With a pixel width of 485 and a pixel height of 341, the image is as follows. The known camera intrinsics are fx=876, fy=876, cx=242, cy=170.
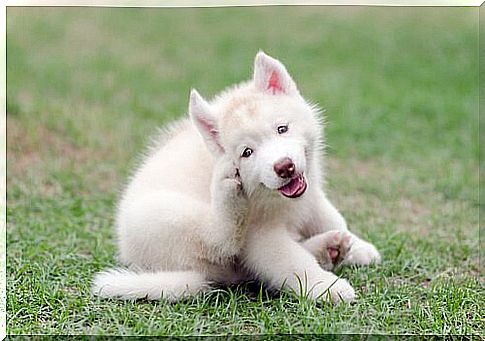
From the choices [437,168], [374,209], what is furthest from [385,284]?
[437,168]

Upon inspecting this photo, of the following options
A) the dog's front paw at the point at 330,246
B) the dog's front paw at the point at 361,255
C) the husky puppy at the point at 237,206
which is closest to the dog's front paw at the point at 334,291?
the husky puppy at the point at 237,206

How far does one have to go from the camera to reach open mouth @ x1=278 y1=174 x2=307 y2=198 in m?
2.98

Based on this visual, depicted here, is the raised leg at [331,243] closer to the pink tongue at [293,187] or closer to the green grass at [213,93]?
the green grass at [213,93]

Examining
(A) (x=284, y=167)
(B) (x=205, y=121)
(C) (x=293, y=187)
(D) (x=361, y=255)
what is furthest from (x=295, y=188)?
(D) (x=361, y=255)

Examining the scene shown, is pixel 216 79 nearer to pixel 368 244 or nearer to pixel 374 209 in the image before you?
pixel 374 209

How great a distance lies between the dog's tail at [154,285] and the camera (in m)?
3.21

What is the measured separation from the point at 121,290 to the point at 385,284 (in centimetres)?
108

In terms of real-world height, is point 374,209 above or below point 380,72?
below

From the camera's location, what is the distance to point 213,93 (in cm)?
710

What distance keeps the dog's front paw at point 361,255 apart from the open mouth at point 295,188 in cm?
84

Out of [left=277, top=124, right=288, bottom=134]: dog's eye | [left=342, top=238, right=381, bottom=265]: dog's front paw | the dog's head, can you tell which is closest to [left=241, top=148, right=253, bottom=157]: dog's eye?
the dog's head

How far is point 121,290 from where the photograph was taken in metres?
3.25

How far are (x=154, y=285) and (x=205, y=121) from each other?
0.63 meters

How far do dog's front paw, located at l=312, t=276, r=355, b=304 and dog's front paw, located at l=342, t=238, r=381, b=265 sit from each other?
0.52 metres
